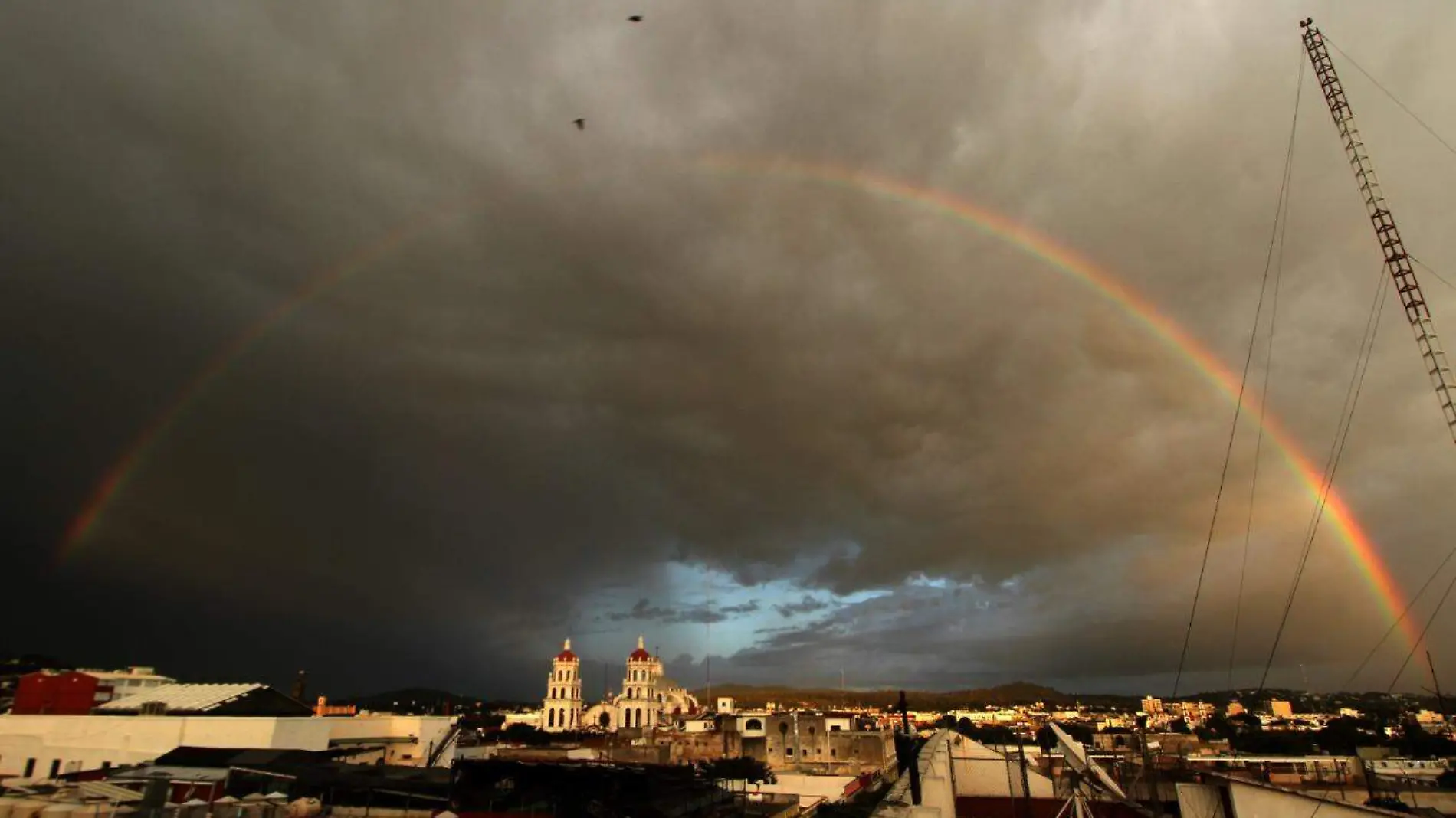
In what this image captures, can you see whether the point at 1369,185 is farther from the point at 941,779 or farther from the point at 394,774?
the point at 394,774

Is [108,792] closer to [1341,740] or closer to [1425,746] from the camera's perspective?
[1425,746]

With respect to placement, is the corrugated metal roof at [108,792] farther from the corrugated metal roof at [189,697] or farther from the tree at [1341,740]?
the tree at [1341,740]

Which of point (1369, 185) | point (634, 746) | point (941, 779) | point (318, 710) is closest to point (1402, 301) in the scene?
point (1369, 185)

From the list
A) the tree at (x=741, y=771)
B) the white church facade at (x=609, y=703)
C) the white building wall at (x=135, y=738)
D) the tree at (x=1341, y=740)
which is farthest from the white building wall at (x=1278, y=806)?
the white church facade at (x=609, y=703)

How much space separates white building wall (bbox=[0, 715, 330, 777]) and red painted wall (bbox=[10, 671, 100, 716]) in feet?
59.4

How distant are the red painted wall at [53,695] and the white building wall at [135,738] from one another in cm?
1809

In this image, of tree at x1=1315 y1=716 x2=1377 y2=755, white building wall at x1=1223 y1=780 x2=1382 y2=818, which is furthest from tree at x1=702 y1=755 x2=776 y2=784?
tree at x1=1315 y1=716 x2=1377 y2=755

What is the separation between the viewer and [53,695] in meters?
76.1

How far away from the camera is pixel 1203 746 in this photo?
91625 mm

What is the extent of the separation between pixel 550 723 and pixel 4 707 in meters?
81.5

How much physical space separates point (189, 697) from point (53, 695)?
1719 cm

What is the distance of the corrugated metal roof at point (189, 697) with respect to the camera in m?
66.1

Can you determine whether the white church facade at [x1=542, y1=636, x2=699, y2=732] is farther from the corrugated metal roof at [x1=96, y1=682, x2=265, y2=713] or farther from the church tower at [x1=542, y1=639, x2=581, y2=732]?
the corrugated metal roof at [x1=96, y1=682, x2=265, y2=713]

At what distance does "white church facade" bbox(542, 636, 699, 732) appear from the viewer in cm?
15225
